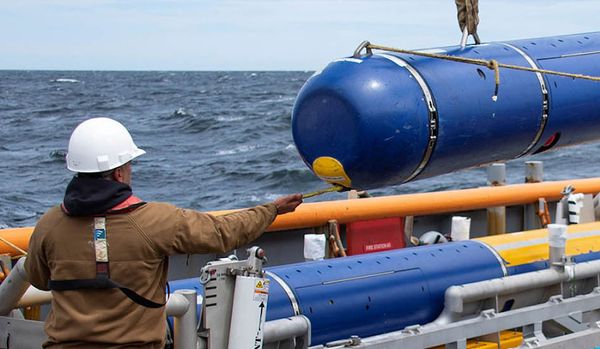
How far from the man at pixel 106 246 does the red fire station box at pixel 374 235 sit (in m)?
3.29

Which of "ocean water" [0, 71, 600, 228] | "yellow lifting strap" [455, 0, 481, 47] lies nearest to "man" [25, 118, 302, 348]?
"yellow lifting strap" [455, 0, 481, 47]

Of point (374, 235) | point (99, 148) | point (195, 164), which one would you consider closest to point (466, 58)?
point (374, 235)

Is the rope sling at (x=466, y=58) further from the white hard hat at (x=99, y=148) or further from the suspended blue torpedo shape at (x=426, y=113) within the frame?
the white hard hat at (x=99, y=148)

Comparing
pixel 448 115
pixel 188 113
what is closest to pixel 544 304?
pixel 448 115

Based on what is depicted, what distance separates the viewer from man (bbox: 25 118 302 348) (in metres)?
3.49

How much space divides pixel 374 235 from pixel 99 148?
3664 mm

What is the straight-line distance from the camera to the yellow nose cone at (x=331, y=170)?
16.2 feet

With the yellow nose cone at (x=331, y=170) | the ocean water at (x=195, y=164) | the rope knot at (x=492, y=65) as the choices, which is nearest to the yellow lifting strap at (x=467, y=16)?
the rope knot at (x=492, y=65)

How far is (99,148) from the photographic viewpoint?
3.52 meters

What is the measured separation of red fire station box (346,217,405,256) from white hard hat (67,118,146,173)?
3.38 metres

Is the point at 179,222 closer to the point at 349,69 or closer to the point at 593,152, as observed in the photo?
the point at 349,69

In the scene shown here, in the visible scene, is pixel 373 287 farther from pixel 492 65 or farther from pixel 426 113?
pixel 492 65

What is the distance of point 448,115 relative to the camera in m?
5.02

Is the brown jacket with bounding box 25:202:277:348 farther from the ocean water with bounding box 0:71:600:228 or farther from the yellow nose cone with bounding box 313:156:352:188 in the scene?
the ocean water with bounding box 0:71:600:228
